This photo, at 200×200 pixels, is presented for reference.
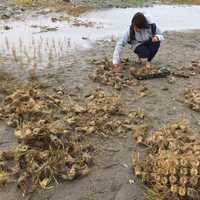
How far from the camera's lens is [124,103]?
678 centimetres

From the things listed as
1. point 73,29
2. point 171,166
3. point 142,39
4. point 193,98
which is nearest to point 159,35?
point 142,39

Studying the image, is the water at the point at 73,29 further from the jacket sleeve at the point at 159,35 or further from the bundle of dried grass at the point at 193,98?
the bundle of dried grass at the point at 193,98

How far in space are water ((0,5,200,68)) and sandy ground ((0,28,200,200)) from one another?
629mm

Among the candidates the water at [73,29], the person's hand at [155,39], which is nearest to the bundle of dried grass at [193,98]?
the person's hand at [155,39]

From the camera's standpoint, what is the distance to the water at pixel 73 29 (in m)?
9.95

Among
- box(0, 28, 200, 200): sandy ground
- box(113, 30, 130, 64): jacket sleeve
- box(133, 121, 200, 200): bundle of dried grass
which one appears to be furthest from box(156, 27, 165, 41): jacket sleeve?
box(133, 121, 200, 200): bundle of dried grass

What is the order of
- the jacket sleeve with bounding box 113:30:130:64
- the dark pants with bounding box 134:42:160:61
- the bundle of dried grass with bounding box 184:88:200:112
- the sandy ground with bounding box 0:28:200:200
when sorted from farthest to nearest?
the dark pants with bounding box 134:42:160:61 < the jacket sleeve with bounding box 113:30:130:64 < the bundle of dried grass with bounding box 184:88:200:112 < the sandy ground with bounding box 0:28:200:200

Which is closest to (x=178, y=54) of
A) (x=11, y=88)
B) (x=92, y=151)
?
(x=11, y=88)

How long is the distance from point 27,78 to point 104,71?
133cm

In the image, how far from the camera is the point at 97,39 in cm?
1166

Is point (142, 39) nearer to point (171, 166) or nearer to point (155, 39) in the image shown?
point (155, 39)

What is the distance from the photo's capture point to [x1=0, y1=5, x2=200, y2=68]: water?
9.95 metres

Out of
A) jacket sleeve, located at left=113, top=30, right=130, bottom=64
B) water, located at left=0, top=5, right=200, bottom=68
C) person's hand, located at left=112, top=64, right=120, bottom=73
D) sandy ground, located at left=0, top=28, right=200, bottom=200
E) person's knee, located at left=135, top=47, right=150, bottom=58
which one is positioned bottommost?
water, located at left=0, top=5, right=200, bottom=68

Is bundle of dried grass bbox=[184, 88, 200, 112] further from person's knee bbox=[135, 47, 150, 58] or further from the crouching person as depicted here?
person's knee bbox=[135, 47, 150, 58]
